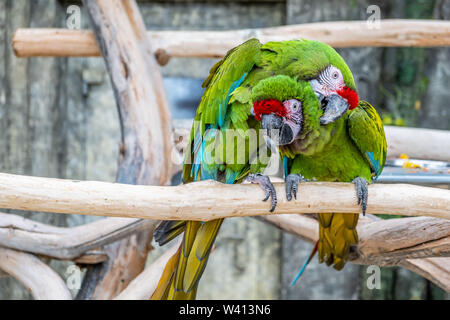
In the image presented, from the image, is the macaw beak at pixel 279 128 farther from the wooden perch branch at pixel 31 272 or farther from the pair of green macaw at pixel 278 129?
the wooden perch branch at pixel 31 272

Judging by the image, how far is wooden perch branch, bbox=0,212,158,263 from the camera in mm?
1680

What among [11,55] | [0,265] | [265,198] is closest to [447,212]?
[265,198]

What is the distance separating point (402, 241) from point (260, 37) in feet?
3.43

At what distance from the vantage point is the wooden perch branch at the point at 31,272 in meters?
1.69

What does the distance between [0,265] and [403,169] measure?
143 cm

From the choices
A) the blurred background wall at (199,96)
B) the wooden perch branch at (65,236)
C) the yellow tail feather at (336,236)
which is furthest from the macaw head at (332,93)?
the blurred background wall at (199,96)

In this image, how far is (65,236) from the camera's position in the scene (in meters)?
1.73

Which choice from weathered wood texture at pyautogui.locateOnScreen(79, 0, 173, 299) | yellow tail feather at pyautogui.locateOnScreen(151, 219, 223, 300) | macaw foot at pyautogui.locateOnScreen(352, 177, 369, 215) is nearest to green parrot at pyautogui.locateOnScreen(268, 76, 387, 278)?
macaw foot at pyautogui.locateOnScreen(352, 177, 369, 215)

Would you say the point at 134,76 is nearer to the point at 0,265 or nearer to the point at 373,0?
the point at 0,265

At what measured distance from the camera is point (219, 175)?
1.38 meters

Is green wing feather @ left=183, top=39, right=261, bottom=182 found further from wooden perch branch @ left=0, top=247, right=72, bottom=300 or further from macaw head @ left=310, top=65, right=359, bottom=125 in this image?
wooden perch branch @ left=0, top=247, right=72, bottom=300

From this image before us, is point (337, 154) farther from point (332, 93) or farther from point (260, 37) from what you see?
point (260, 37)

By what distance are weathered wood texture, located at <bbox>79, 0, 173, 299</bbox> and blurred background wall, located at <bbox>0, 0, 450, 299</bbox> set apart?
0.85m

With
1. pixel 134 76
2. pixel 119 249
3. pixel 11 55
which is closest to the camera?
pixel 119 249
